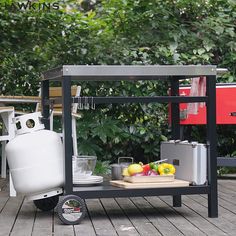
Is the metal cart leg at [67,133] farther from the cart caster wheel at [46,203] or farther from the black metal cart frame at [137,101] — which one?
the cart caster wheel at [46,203]

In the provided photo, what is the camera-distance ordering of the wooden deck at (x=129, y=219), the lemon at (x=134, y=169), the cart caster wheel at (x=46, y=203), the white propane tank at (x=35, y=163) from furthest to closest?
the cart caster wheel at (x=46, y=203), the lemon at (x=134, y=169), the white propane tank at (x=35, y=163), the wooden deck at (x=129, y=219)

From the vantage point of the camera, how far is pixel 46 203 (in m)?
4.16

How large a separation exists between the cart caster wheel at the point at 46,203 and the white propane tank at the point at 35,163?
12.2 inches

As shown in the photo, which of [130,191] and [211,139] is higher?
[211,139]

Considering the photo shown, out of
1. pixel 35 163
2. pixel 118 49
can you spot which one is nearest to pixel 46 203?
pixel 35 163

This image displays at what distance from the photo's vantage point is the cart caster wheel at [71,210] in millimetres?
3664

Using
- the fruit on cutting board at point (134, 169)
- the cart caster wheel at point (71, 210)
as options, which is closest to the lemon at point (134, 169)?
the fruit on cutting board at point (134, 169)

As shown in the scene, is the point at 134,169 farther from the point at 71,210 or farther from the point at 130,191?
the point at 71,210

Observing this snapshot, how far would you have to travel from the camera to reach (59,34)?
677 centimetres

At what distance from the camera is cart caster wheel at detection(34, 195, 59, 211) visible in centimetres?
416

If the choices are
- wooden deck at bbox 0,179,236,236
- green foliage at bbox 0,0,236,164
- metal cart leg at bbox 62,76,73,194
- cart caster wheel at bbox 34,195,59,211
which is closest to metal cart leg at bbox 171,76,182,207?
wooden deck at bbox 0,179,236,236

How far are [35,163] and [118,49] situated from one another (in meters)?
3.10

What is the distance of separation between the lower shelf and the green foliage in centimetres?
264

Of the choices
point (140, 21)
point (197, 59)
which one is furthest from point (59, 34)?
point (197, 59)
